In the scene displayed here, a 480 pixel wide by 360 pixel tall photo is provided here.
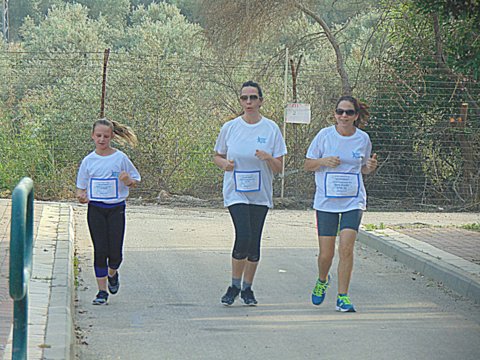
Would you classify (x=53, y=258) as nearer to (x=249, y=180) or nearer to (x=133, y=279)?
(x=133, y=279)

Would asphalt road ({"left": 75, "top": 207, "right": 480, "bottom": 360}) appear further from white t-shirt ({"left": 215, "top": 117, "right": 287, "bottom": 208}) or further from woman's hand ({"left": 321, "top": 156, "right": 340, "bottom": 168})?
woman's hand ({"left": 321, "top": 156, "right": 340, "bottom": 168})

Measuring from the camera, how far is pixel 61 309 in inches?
269

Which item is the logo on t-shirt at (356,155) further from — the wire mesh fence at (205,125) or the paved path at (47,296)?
the wire mesh fence at (205,125)

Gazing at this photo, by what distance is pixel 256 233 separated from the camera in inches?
321

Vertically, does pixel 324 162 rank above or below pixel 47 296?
above

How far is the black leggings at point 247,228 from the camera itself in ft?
26.4

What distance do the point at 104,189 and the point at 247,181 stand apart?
126 cm

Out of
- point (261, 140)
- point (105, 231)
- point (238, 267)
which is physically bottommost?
point (238, 267)

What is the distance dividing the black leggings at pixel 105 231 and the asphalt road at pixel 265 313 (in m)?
0.44

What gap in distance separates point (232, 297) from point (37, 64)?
999cm

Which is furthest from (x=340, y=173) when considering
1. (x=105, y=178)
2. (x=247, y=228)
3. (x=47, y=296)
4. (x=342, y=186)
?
(x=47, y=296)

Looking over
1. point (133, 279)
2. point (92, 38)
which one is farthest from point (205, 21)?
point (92, 38)

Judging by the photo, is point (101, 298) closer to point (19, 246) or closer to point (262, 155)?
point (262, 155)

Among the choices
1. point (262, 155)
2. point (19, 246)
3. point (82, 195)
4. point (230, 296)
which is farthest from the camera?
point (230, 296)
